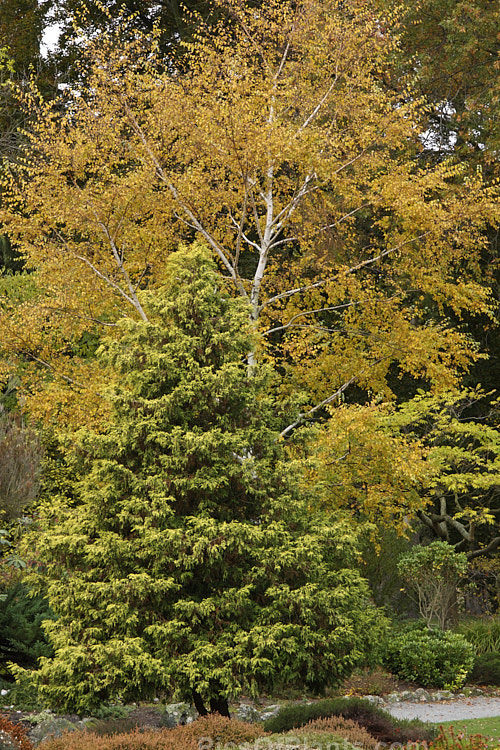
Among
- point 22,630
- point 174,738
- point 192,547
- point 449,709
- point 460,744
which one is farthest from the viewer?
point 449,709

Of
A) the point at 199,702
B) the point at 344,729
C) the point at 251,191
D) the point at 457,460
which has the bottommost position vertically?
the point at 344,729

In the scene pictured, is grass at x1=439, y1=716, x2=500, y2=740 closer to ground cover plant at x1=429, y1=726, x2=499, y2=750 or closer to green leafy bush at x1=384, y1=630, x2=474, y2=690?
ground cover plant at x1=429, y1=726, x2=499, y2=750

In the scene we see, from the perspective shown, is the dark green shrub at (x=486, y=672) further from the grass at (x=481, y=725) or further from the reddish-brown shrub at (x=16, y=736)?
the reddish-brown shrub at (x=16, y=736)

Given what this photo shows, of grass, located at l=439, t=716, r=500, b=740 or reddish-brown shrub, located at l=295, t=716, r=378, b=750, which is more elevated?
reddish-brown shrub, located at l=295, t=716, r=378, b=750

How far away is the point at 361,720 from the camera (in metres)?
7.66

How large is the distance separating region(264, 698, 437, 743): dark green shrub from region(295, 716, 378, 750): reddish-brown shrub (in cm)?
22

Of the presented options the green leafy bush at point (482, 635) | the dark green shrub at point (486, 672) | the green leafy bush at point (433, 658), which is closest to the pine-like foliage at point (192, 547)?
the green leafy bush at point (433, 658)

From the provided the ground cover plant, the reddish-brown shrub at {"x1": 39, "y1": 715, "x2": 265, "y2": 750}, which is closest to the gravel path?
the ground cover plant

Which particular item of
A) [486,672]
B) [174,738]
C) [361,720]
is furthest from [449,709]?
[174,738]

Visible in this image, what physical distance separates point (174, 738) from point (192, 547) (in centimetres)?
168

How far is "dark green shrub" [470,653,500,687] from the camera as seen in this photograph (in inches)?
505

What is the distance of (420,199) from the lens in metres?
12.1

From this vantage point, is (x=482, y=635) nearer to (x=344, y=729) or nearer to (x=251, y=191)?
(x=344, y=729)

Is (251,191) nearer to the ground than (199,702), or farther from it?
farther from it
